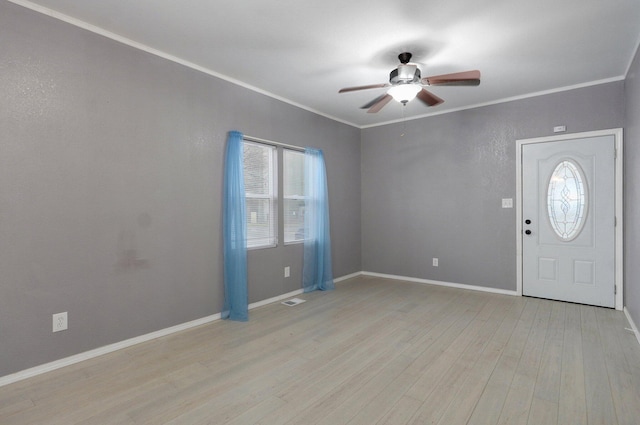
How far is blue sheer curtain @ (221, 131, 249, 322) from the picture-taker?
358cm

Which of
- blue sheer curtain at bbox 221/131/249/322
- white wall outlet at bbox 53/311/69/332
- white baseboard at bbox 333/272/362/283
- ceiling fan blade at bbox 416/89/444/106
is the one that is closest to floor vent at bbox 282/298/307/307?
blue sheer curtain at bbox 221/131/249/322

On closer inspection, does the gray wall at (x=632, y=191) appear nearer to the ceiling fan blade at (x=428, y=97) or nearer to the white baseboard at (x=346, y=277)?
the ceiling fan blade at (x=428, y=97)

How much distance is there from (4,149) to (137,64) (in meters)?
1.26

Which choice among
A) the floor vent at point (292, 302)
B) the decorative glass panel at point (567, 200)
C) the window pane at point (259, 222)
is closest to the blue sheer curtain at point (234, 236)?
the window pane at point (259, 222)

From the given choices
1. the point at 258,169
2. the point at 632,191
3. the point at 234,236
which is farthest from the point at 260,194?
the point at 632,191

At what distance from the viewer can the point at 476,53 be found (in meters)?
3.11

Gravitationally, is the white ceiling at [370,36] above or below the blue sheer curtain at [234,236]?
above

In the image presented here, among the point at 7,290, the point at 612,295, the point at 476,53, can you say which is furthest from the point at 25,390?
the point at 612,295

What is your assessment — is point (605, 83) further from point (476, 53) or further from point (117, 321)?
point (117, 321)

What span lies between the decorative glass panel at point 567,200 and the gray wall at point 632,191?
414 mm

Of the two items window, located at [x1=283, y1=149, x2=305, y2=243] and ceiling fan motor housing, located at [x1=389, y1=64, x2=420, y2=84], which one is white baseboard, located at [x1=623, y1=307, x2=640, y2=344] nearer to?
ceiling fan motor housing, located at [x1=389, y1=64, x2=420, y2=84]

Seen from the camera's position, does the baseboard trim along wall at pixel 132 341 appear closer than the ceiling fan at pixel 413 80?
Yes

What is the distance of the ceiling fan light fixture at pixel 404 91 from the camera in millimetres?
2930

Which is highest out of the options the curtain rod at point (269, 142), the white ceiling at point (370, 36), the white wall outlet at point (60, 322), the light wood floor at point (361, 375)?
the white ceiling at point (370, 36)
